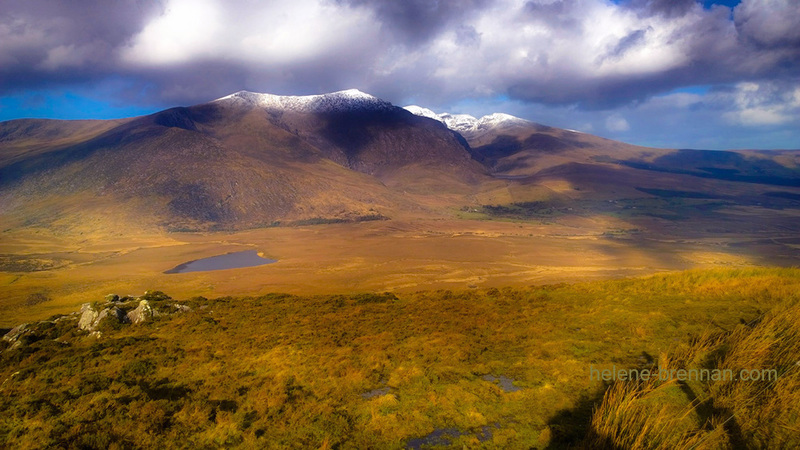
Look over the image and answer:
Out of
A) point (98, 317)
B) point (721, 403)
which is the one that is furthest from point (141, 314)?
point (721, 403)

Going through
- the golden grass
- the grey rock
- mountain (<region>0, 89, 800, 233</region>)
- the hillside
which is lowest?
the grey rock

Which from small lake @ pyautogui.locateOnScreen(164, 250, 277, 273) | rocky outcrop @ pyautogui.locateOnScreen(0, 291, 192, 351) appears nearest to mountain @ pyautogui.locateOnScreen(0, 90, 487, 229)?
small lake @ pyautogui.locateOnScreen(164, 250, 277, 273)

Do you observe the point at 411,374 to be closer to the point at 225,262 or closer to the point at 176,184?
the point at 225,262

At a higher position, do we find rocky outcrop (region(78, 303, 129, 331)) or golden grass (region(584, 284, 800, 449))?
golden grass (region(584, 284, 800, 449))

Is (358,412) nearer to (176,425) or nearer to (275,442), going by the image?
(275,442)

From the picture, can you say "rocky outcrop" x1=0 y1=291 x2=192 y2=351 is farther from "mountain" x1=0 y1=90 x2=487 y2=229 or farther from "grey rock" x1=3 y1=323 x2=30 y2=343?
"mountain" x1=0 y1=90 x2=487 y2=229

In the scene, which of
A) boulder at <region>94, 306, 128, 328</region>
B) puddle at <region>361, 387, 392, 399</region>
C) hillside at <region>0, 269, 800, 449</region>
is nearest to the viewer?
hillside at <region>0, 269, 800, 449</region>
